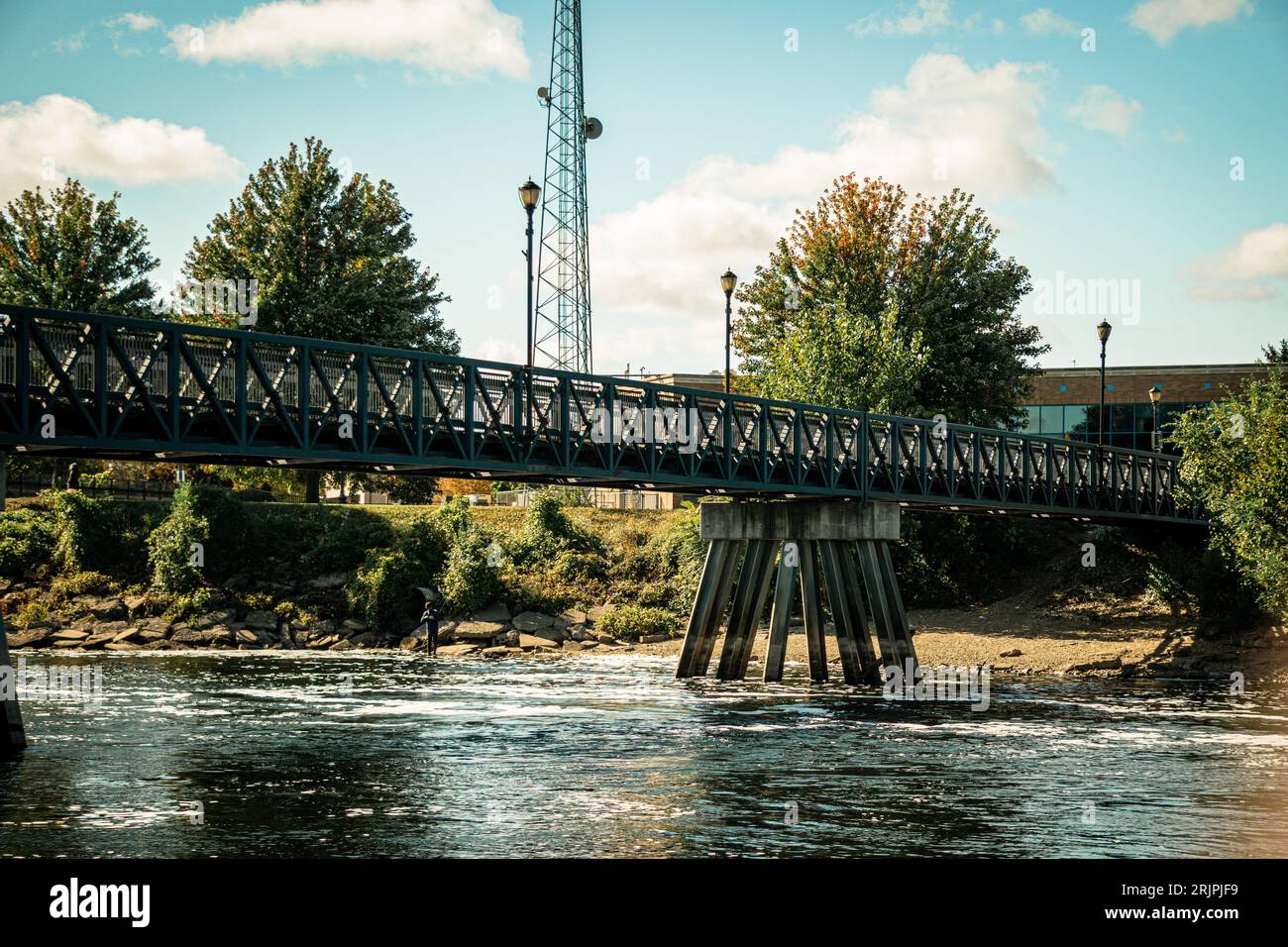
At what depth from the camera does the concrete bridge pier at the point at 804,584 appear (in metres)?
37.7

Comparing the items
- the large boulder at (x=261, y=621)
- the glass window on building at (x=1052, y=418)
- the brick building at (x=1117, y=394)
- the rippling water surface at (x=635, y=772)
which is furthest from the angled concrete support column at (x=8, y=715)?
the glass window on building at (x=1052, y=418)

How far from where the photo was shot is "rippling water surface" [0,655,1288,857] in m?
17.2

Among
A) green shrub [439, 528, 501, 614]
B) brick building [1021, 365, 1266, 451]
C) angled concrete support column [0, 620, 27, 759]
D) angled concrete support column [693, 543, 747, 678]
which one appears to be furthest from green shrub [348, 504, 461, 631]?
brick building [1021, 365, 1266, 451]

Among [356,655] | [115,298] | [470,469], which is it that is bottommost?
[356,655]

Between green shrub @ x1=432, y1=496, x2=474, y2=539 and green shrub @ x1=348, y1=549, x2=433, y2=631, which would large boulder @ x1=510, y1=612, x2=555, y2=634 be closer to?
green shrub @ x1=348, y1=549, x2=433, y2=631

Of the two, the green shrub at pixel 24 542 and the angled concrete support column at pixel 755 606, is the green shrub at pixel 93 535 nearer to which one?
the green shrub at pixel 24 542

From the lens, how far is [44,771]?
21500 millimetres

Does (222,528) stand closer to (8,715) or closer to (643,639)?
(643,639)

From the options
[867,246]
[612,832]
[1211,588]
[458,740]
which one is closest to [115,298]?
[867,246]

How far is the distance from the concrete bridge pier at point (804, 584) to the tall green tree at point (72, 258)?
31856mm

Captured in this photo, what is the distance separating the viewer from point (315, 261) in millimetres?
59156

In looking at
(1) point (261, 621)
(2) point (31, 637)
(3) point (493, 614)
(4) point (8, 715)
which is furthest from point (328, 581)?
(4) point (8, 715)
